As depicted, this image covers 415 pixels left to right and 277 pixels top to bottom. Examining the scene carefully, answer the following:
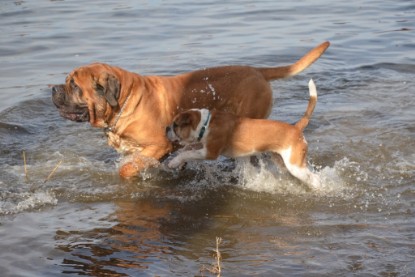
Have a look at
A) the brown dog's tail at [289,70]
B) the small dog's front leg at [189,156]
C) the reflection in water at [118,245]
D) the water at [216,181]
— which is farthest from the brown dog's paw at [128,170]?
the brown dog's tail at [289,70]

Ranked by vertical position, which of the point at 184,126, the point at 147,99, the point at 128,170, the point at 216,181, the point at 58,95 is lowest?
the point at 216,181

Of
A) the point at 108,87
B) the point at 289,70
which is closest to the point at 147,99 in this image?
the point at 108,87

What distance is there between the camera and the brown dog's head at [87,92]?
6.93 m

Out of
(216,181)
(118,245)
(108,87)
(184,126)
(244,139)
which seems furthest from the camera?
(216,181)

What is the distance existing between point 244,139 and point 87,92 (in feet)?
5.15

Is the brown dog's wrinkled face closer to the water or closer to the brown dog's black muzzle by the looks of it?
the water

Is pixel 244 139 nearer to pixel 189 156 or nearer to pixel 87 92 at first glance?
pixel 189 156

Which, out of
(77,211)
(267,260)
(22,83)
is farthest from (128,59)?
(267,260)

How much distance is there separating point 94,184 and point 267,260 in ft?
8.45

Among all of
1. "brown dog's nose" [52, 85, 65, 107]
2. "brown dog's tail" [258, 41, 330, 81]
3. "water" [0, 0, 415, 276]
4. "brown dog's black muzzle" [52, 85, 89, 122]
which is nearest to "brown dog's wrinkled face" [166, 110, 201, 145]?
"water" [0, 0, 415, 276]

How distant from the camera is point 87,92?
22.8 feet

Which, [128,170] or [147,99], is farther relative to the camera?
[128,170]

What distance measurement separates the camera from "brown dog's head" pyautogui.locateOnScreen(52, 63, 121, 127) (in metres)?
6.93

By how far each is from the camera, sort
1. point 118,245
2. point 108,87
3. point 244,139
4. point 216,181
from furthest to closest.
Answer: point 216,181, point 244,139, point 108,87, point 118,245
